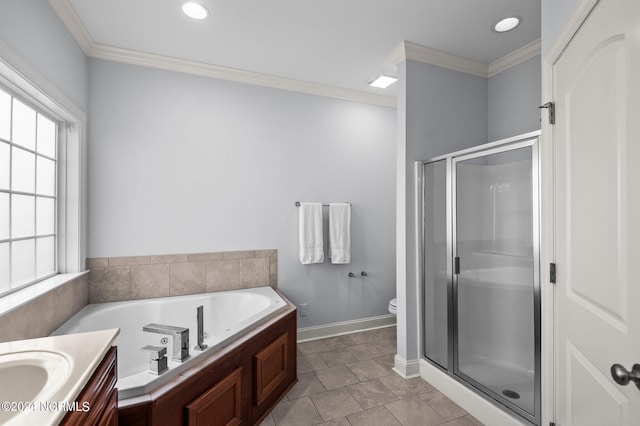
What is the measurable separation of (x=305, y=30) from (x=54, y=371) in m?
2.38

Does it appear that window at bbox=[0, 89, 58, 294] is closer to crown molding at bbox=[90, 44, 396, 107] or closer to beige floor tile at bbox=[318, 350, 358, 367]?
crown molding at bbox=[90, 44, 396, 107]

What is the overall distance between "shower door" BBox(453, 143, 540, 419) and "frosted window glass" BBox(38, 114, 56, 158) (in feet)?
9.24

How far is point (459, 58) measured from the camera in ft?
8.86

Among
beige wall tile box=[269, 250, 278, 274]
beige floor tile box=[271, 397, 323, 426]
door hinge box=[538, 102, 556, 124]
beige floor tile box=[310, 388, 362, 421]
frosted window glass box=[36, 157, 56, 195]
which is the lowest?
beige floor tile box=[271, 397, 323, 426]

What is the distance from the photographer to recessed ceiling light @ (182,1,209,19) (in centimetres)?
202

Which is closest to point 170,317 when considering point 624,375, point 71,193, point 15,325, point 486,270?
point 15,325

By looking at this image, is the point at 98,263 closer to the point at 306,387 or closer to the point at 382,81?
the point at 306,387

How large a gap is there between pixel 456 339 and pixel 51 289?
8.67 feet

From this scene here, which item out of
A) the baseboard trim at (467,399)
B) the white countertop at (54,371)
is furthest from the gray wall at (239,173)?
the white countertop at (54,371)

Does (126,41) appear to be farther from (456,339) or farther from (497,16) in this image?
(456,339)

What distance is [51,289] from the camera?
6.28 ft

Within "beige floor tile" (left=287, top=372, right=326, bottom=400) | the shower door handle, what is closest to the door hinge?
the shower door handle

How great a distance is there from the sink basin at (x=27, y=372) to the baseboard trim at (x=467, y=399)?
6.87 ft

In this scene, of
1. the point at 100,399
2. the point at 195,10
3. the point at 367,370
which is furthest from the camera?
the point at 367,370
